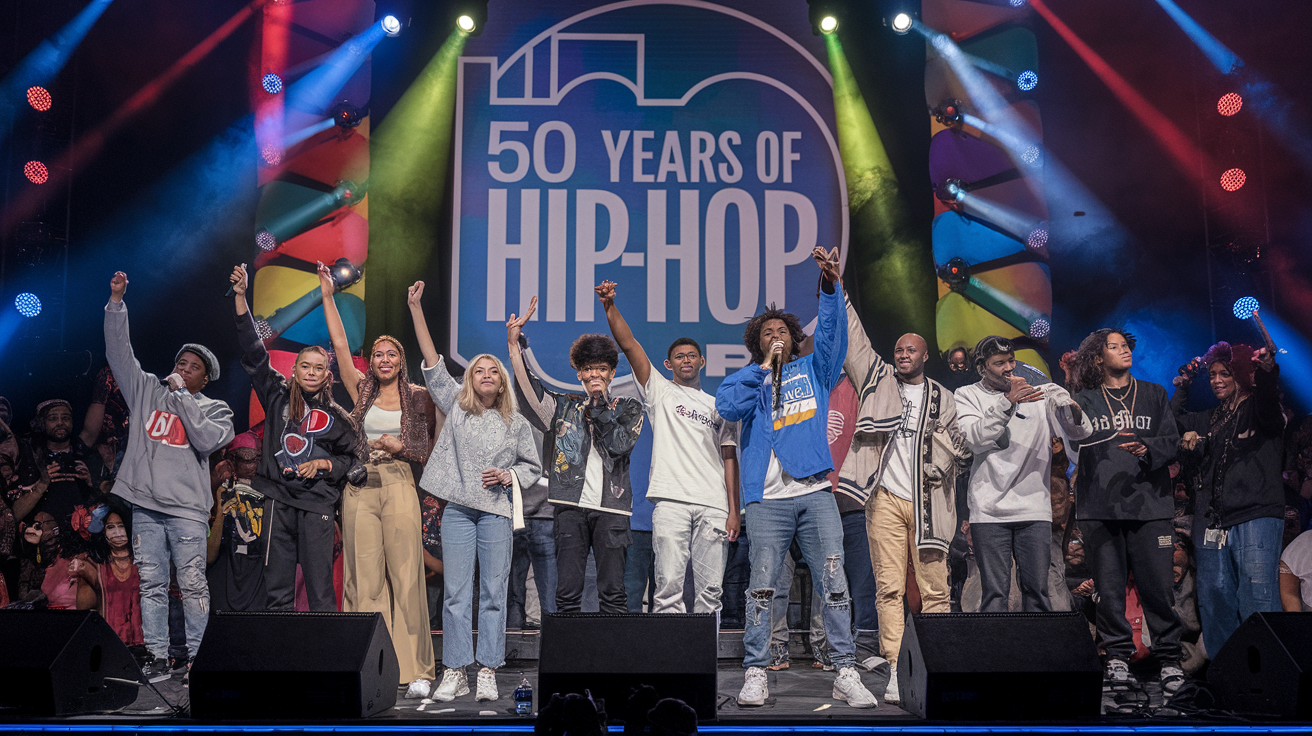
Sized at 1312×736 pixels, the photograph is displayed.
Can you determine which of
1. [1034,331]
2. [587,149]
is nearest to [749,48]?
[587,149]

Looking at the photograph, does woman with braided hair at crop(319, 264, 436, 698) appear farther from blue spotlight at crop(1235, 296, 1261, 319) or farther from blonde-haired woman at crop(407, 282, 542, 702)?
blue spotlight at crop(1235, 296, 1261, 319)

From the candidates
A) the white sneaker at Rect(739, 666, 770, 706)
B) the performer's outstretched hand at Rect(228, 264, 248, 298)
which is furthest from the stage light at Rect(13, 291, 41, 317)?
the white sneaker at Rect(739, 666, 770, 706)

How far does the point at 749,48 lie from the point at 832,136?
81 cm

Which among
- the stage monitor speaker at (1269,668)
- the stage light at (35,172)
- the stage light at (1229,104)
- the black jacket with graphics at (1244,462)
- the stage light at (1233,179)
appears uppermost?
the stage light at (1229,104)

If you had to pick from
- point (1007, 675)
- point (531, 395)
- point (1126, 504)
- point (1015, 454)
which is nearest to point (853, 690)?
point (1007, 675)

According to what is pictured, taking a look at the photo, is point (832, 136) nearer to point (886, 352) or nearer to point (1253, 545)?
point (886, 352)

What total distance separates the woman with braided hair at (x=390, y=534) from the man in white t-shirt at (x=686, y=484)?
1.20 metres

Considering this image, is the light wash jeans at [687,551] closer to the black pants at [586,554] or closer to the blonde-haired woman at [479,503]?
the black pants at [586,554]

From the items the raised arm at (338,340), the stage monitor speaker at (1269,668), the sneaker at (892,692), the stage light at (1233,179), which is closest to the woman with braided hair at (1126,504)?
the stage monitor speaker at (1269,668)

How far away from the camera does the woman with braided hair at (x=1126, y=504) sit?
14.9ft

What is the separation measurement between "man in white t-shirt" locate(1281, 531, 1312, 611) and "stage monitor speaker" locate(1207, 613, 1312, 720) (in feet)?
6.08

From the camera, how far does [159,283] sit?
5.82m

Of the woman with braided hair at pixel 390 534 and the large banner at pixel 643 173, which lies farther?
the large banner at pixel 643 173

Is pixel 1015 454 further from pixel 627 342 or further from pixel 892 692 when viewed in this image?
pixel 627 342
